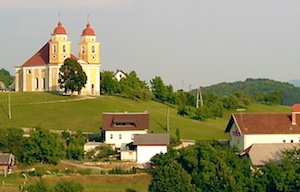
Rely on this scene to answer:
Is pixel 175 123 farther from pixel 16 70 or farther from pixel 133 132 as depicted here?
pixel 16 70

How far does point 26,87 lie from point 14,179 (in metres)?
37.3

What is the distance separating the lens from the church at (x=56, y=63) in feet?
255

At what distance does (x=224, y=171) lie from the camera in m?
39.9

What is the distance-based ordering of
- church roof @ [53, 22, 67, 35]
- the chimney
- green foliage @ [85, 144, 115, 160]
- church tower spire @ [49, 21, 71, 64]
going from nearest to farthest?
the chimney < green foliage @ [85, 144, 115, 160] < church tower spire @ [49, 21, 71, 64] < church roof @ [53, 22, 67, 35]

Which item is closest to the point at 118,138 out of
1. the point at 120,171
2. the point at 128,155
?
the point at 128,155

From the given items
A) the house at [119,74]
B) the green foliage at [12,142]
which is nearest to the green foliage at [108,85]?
the house at [119,74]

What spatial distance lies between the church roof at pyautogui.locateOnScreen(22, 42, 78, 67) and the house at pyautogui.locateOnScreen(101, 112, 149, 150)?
79.0 ft

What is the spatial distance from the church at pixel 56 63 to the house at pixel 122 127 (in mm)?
21278

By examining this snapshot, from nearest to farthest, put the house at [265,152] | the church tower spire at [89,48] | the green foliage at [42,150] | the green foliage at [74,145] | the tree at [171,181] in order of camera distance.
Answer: the tree at [171,181] < the house at [265,152] < the green foliage at [42,150] < the green foliage at [74,145] < the church tower spire at [89,48]

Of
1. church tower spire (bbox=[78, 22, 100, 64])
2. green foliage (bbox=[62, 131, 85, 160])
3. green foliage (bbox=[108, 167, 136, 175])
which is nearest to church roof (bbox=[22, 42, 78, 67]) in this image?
church tower spire (bbox=[78, 22, 100, 64])

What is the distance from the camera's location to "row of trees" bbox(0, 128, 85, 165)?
1890 inches

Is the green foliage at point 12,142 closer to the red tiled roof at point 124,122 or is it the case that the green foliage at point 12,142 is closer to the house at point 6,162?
the house at point 6,162

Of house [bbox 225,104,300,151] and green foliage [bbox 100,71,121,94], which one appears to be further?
green foliage [bbox 100,71,121,94]

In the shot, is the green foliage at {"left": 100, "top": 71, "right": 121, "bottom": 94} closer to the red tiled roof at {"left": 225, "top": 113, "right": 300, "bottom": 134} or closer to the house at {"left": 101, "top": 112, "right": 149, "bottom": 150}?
the house at {"left": 101, "top": 112, "right": 149, "bottom": 150}
